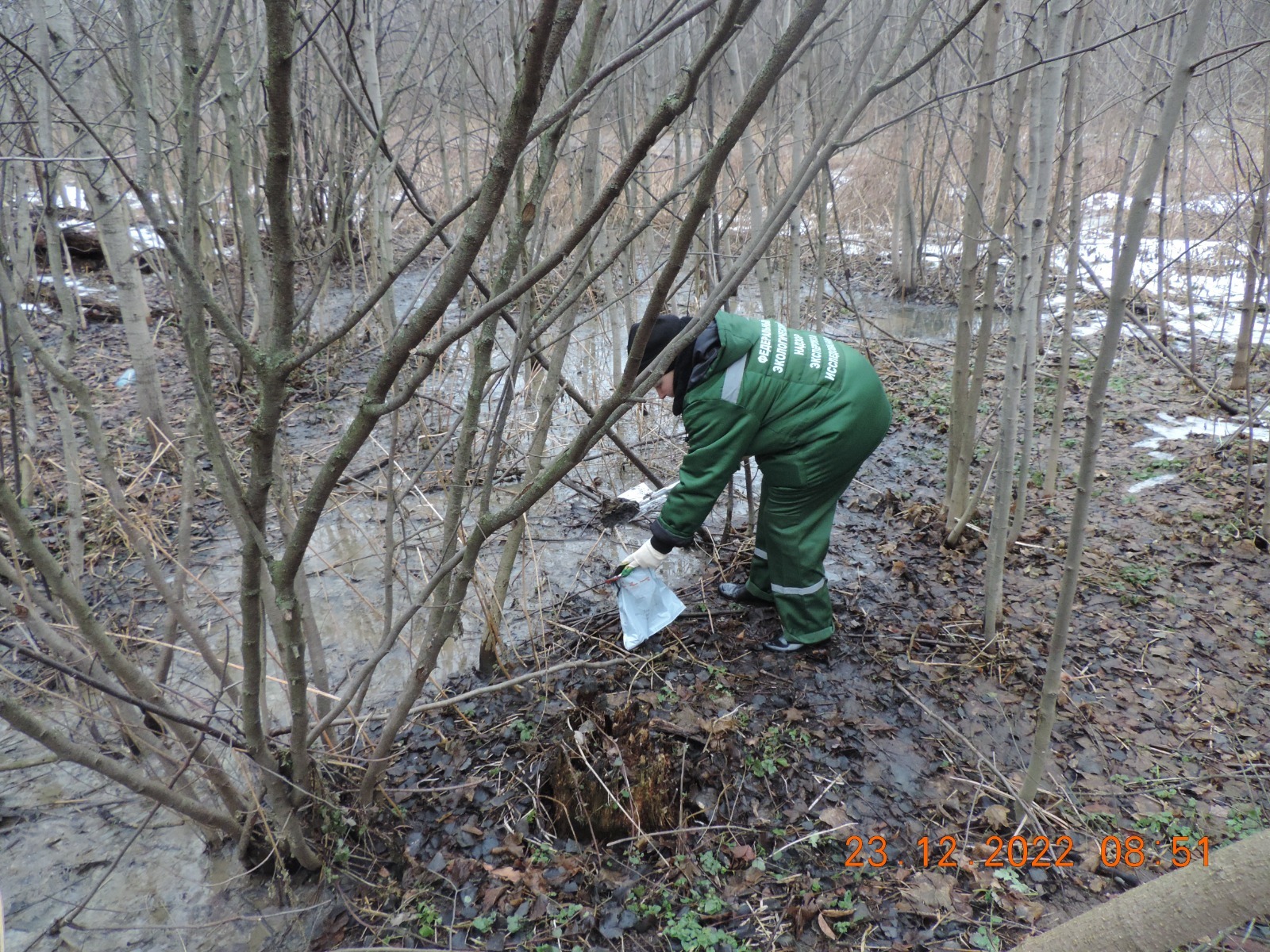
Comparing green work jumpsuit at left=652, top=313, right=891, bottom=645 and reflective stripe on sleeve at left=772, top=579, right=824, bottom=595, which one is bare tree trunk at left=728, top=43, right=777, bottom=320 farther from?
reflective stripe on sleeve at left=772, top=579, right=824, bottom=595

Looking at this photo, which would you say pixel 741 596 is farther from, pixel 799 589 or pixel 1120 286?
pixel 1120 286

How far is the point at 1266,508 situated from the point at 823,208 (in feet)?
11.7

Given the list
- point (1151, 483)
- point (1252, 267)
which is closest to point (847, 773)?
point (1151, 483)

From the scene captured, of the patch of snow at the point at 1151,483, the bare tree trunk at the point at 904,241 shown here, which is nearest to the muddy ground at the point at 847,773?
the patch of snow at the point at 1151,483

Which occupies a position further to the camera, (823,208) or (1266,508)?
(823,208)

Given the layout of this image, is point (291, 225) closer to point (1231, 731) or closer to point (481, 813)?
point (481, 813)

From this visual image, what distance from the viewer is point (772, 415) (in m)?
3.17

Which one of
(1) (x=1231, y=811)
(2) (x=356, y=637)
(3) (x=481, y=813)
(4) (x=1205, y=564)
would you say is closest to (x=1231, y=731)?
(1) (x=1231, y=811)

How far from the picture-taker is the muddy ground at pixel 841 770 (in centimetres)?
230

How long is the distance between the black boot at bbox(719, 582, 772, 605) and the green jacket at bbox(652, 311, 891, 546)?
794mm

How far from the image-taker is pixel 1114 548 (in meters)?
4.14

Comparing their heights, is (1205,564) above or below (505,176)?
below
